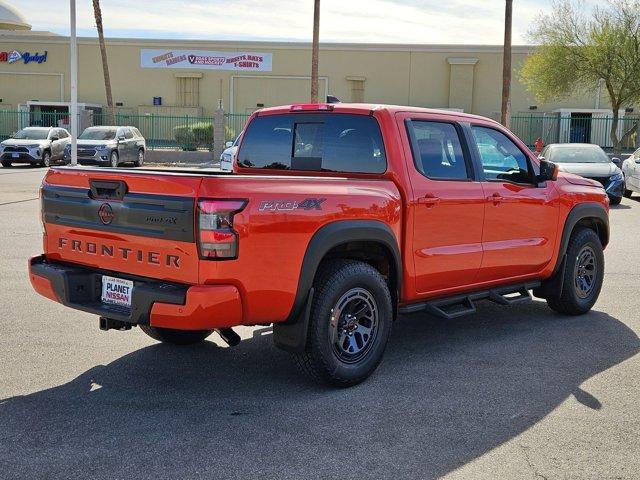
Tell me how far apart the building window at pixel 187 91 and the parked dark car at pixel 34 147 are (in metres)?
16.2

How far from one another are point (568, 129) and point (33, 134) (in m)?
28.5

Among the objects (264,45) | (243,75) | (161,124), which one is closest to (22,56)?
(161,124)

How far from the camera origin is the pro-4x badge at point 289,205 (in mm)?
4422

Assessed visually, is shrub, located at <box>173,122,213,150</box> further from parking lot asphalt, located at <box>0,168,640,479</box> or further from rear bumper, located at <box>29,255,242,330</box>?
rear bumper, located at <box>29,255,242,330</box>

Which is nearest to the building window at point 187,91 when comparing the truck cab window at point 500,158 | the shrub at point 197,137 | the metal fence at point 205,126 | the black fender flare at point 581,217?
the metal fence at point 205,126

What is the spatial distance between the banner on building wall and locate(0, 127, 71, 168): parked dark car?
1648 cm

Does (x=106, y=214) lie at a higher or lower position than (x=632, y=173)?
higher

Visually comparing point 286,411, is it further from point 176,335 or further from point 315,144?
point 315,144

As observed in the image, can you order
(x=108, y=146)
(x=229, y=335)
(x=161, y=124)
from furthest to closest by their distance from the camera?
1. (x=161, y=124)
2. (x=108, y=146)
3. (x=229, y=335)

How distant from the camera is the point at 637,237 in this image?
1307 cm

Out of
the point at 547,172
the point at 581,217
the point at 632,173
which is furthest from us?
the point at 632,173

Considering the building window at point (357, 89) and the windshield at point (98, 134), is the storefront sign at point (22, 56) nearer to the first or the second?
the building window at point (357, 89)

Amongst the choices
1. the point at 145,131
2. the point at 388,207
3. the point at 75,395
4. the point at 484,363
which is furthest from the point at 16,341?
the point at 145,131

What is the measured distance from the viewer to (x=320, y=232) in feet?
15.5
